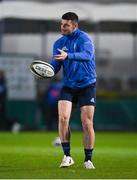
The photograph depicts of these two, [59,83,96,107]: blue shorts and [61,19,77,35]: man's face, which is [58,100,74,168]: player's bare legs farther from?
[61,19,77,35]: man's face

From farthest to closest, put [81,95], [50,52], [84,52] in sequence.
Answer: [50,52] < [81,95] < [84,52]

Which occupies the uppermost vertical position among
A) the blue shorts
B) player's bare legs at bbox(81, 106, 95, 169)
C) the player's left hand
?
the player's left hand

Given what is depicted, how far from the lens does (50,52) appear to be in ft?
91.3

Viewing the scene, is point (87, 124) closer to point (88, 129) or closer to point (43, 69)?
point (88, 129)

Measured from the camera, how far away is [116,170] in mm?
12484

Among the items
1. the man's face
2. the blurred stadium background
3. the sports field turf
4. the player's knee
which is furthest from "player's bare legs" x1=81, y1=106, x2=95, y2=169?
the blurred stadium background

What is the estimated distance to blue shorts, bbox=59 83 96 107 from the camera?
12796 millimetres

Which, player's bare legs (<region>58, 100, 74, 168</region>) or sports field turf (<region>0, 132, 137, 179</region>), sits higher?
player's bare legs (<region>58, 100, 74, 168</region>)

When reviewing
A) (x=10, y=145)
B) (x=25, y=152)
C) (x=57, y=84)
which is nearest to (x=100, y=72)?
(x=57, y=84)

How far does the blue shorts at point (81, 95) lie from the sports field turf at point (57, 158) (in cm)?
96

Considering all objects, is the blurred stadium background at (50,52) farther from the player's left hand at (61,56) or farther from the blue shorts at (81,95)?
the player's left hand at (61,56)

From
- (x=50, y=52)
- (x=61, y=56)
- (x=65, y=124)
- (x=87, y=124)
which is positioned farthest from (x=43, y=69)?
(x=50, y=52)

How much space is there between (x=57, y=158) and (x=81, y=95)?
2.40 meters

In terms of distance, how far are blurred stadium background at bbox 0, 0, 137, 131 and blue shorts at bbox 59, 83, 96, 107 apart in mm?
13267
